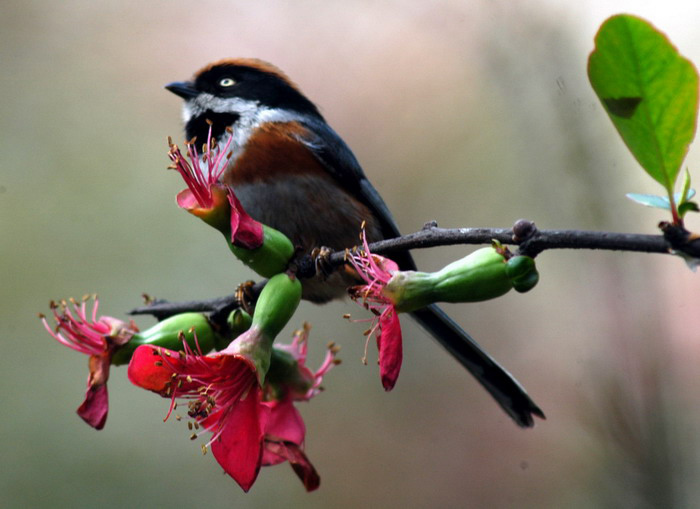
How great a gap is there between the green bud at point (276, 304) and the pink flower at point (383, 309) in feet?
0.53

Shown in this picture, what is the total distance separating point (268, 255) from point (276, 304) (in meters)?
0.15

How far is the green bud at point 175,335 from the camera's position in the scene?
211 centimetres

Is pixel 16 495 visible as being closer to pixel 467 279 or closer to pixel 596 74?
pixel 467 279

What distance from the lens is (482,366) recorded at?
2.92m

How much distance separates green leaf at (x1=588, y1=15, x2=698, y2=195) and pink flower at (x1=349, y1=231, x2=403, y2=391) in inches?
24.5

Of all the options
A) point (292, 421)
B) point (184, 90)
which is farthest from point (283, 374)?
point (184, 90)

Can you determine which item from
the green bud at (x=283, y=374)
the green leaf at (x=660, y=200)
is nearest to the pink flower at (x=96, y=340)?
the green bud at (x=283, y=374)

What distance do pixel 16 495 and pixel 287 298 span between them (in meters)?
3.55

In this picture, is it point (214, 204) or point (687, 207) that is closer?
point (687, 207)

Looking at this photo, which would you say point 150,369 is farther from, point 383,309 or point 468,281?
point 468,281

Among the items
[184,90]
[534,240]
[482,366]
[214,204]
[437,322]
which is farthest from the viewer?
[184,90]

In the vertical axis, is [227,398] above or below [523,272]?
below

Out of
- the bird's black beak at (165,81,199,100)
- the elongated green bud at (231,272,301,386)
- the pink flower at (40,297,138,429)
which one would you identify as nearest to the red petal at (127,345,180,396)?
the elongated green bud at (231,272,301,386)

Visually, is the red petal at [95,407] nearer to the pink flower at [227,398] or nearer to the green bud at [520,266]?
the pink flower at [227,398]
